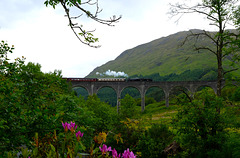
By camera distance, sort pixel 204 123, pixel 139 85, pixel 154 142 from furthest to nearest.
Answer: pixel 139 85, pixel 154 142, pixel 204 123

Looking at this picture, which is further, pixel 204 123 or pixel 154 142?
pixel 154 142

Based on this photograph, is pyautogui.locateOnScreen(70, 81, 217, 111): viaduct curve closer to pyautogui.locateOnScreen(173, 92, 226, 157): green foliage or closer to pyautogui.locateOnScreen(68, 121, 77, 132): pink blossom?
pyautogui.locateOnScreen(173, 92, 226, 157): green foliage

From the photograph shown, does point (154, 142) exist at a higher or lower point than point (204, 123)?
lower

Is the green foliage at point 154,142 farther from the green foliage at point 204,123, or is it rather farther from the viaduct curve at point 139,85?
the viaduct curve at point 139,85

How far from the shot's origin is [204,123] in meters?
13.4

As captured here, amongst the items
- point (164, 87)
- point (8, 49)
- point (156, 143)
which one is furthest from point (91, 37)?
point (164, 87)

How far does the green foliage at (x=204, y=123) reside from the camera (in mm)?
13086

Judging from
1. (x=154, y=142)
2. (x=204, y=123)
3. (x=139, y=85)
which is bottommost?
(x=154, y=142)

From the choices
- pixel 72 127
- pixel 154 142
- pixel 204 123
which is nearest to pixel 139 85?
pixel 154 142

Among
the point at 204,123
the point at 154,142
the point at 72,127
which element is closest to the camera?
the point at 72,127

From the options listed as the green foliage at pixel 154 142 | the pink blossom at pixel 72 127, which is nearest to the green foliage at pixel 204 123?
the green foliage at pixel 154 142

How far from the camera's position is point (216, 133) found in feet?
44.5

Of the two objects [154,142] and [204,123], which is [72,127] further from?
[154,142]

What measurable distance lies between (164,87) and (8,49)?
71.7m
